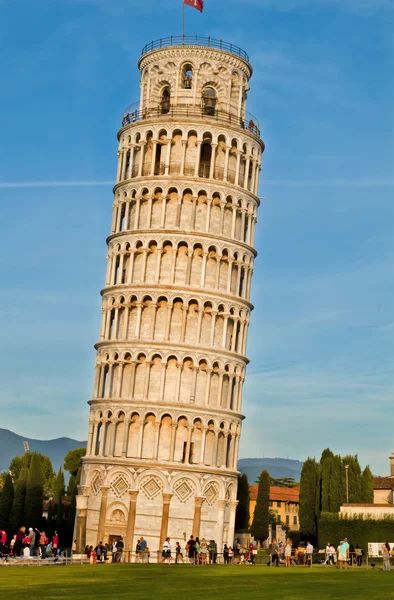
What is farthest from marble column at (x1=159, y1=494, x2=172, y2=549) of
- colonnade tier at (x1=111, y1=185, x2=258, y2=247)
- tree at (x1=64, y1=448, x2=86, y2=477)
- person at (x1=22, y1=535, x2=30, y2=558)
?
tree at (x1=64, y1=448, x2=86, y2=477)

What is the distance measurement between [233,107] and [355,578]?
147 ft

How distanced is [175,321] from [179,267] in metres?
3.98

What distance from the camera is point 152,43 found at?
7756 cm

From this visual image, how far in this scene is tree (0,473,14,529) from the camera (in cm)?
9225

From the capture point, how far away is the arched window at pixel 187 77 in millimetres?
75188

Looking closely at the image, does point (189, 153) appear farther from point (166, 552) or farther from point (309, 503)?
point (309, 503)

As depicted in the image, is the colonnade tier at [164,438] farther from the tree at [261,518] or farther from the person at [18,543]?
the tree at [261,518]

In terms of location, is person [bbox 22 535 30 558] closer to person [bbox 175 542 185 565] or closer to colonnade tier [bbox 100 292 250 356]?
person [bbox 175 542 185 565]

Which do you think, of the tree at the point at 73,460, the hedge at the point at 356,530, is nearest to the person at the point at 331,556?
the hedge at the point at 356,530

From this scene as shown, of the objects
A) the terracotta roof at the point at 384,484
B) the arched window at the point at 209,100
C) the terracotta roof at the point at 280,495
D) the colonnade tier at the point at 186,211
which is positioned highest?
the arched window at the point at 209,100

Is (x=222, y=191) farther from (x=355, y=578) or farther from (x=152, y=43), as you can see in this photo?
(x=355, y=578)

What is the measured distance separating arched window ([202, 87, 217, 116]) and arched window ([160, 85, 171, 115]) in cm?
279

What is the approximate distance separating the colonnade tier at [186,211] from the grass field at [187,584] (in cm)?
3154

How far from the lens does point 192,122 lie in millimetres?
71875
